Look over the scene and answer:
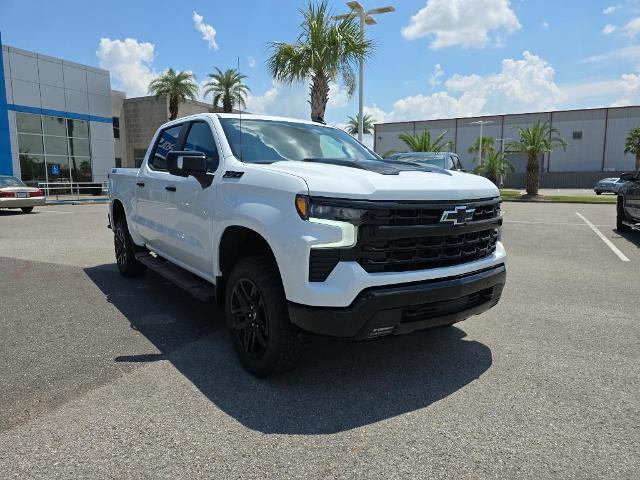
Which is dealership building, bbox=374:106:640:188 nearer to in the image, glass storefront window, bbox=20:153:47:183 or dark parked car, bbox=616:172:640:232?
glass storefront window, bbox=20:153:47:183

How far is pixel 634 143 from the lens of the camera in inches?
2368

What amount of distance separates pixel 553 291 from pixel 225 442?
15.7 feet

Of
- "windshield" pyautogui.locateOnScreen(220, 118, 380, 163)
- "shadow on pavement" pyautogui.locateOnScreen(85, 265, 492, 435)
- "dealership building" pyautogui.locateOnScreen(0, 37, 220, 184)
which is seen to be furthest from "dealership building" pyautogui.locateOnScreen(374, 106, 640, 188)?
"shadow on pavement" pyautogui.locateOnScreen(85, 265, 492, 435)

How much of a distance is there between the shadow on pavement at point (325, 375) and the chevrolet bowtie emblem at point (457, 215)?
1127mm

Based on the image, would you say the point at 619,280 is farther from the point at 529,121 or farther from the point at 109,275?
the point at 529,121

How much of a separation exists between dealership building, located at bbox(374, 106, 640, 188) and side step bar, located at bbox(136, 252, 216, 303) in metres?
57.3

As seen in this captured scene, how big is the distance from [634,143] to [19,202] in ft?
220

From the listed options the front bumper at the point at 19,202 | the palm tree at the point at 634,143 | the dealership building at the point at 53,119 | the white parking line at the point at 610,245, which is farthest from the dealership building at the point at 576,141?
the white parking line at the point at 610,245

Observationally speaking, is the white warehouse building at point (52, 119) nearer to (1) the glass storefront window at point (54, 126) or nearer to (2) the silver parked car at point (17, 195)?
(1) the glass storefront window at point (54, 126)

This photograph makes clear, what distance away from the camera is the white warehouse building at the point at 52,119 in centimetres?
2838

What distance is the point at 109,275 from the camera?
265 inches

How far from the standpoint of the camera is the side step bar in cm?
398

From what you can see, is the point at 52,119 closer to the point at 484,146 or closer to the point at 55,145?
the point at 55,145

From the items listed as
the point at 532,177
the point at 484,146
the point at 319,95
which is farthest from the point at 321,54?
the point at 484,146
